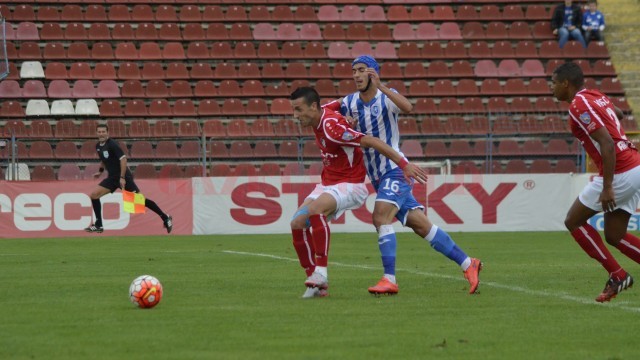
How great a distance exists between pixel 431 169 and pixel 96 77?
1018 centimetres

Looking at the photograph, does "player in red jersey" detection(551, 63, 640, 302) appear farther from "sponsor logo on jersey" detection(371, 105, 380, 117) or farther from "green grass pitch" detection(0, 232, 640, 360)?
"sponsor logo on jersey" detection(371, 105, 380, 117)

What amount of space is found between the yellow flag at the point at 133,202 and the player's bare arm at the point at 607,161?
14232mm

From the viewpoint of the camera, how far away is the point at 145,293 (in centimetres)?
841

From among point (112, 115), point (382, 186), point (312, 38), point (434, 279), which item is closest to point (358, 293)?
point (382, 186)

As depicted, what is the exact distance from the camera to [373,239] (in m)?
20.9

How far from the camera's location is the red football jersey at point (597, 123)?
28.2 feet

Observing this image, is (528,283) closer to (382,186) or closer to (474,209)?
(382,186)

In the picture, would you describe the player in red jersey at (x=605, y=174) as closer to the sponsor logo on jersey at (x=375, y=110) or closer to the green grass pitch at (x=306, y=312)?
the green grass pitch at (x=306, y=312)

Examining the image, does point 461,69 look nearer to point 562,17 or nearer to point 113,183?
point 562,17

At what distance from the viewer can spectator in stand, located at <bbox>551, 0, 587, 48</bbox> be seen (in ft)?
103

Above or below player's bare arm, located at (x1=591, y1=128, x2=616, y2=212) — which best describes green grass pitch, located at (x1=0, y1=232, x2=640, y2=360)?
below

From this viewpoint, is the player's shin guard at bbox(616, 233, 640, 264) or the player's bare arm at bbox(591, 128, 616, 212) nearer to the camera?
the player's bare arm at bbox(591, 128, 616, 212)

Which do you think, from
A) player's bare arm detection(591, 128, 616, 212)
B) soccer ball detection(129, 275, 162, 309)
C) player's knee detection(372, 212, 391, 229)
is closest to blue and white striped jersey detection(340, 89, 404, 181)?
player's knee detection(372, 212, 391, 229)

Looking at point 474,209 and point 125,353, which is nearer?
point 125,353
